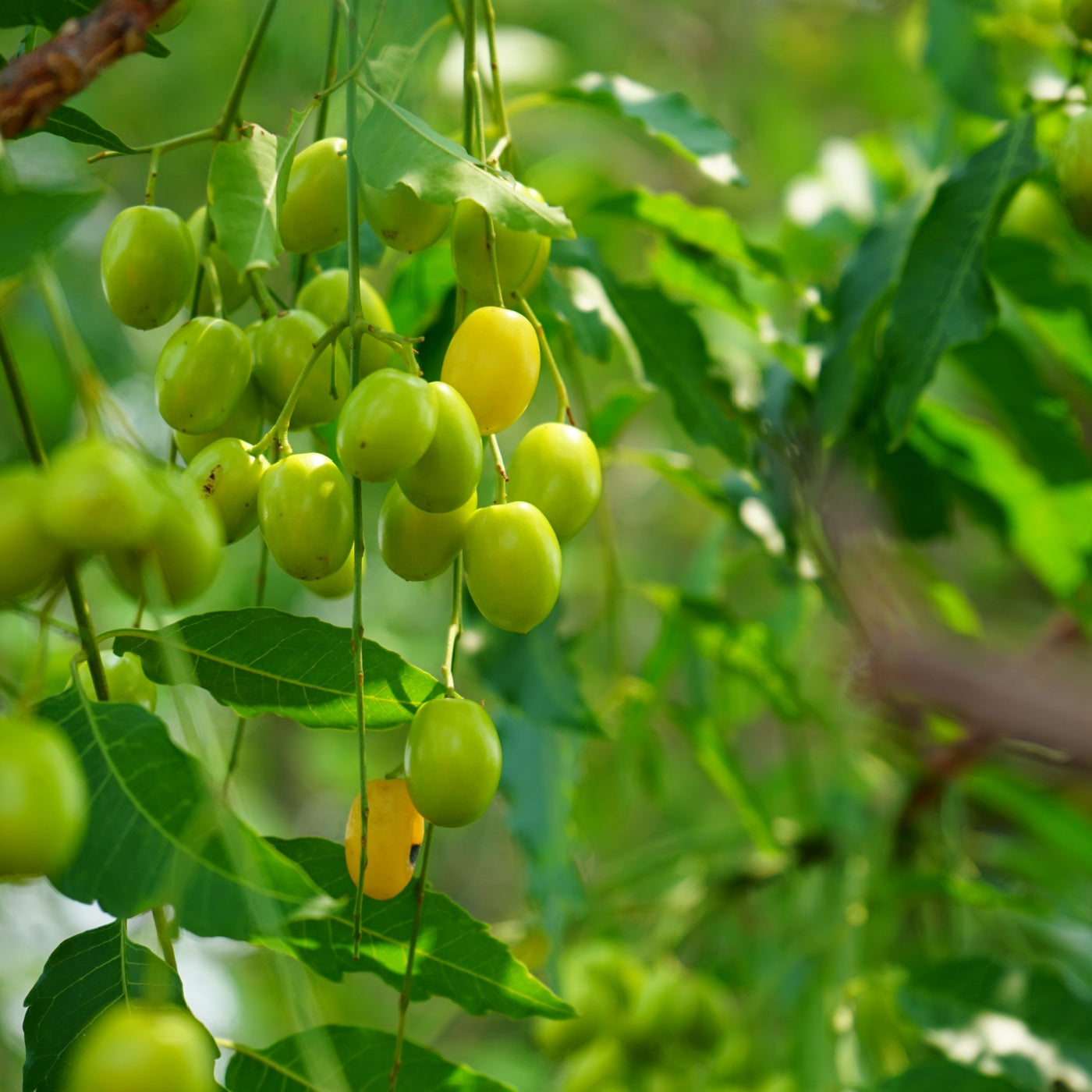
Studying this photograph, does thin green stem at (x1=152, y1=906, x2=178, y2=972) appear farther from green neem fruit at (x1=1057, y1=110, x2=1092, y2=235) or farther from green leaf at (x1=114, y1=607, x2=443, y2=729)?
green neem fruit at (x1=1057, y1=110, x2=1092, y2=235)

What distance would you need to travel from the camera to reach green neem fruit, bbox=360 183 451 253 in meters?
0.58

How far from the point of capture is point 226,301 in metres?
0.68

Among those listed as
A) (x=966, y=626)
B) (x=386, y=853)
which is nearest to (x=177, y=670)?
(x=386, y=853)

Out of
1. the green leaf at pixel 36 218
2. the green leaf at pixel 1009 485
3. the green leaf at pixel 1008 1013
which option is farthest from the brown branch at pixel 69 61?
the green leaf at pixel 1008 1013

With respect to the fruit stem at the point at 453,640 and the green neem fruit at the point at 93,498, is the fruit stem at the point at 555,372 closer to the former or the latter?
the fruit stem at the point at 453,640

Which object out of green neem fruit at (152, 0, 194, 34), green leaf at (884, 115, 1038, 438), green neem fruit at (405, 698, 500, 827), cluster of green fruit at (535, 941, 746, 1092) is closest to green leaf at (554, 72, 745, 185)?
green leaf at (884, 115, 1038, 438)

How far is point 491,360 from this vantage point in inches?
22.0

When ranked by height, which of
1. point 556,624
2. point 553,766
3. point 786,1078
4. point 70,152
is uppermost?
point 70,152

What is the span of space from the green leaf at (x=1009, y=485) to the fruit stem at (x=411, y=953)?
2.22 ft

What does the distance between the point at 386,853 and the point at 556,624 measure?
0.43 m

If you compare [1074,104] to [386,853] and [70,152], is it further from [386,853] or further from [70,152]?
[70,152]

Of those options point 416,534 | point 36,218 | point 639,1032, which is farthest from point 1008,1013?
point 36,218

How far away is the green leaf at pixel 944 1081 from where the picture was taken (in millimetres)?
865

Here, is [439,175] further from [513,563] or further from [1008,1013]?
[1008,1013]
